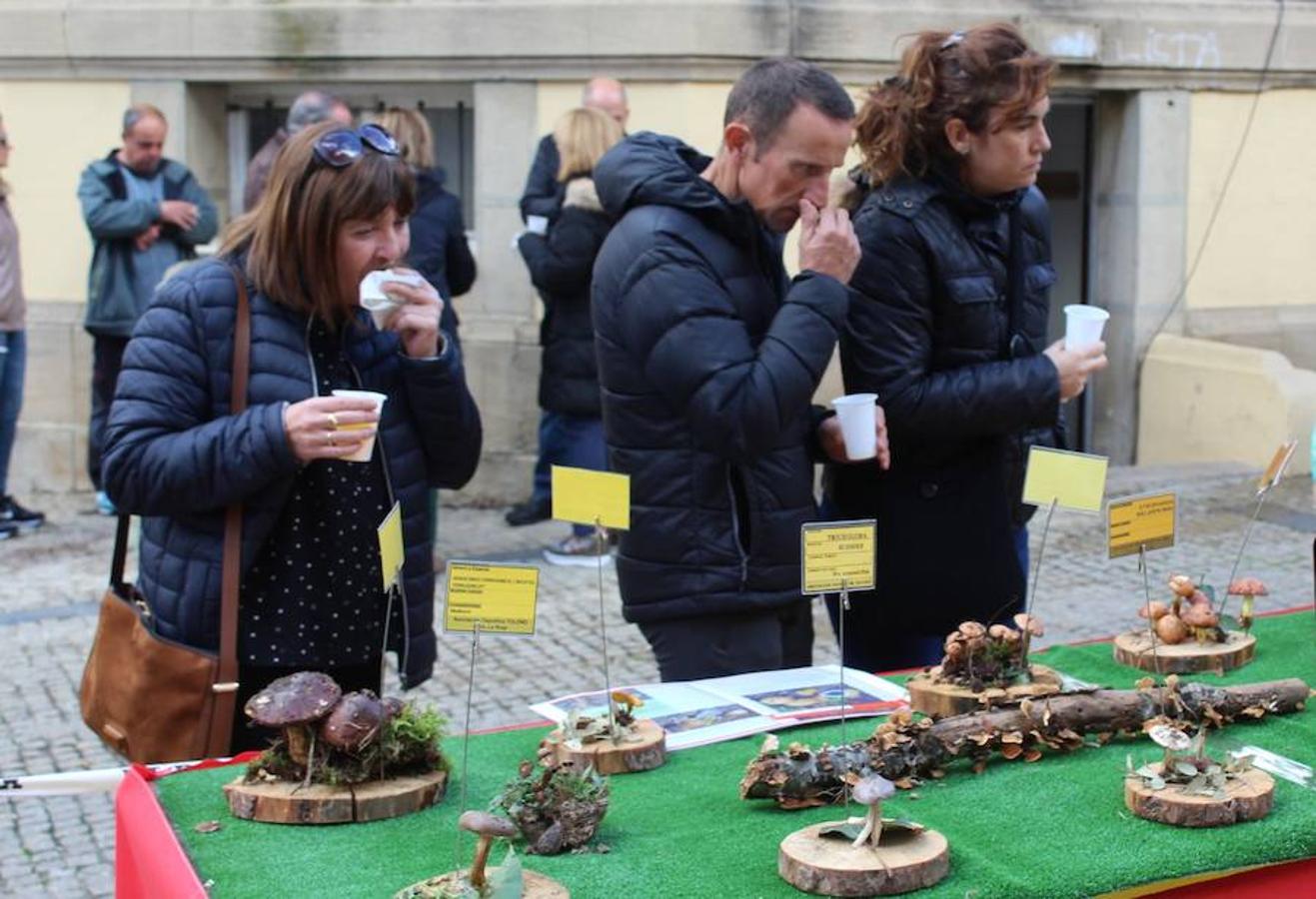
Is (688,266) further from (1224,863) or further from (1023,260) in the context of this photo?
(1224,863)

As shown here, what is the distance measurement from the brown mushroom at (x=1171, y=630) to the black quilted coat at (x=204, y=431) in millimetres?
1368

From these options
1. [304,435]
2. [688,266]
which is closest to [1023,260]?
[688,266]

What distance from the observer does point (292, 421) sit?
2.99 m

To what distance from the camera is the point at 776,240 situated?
336 centimetres

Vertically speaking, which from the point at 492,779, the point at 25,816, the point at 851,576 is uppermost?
the point at 851,576

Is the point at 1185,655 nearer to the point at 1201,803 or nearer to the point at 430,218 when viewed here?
the point at 1201,803

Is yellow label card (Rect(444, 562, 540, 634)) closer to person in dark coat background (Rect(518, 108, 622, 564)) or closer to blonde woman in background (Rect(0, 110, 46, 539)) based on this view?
person in dark coat background (Rect(518, 108, 622, 564))

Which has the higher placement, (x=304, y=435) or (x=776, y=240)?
(x=776, y=240)

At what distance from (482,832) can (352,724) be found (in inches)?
16.7

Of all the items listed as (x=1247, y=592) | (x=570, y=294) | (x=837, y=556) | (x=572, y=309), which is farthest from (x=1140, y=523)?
(x=572, y=309)

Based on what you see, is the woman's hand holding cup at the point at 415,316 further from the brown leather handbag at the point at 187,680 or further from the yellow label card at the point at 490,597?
the yellow label card at the point at 490,597

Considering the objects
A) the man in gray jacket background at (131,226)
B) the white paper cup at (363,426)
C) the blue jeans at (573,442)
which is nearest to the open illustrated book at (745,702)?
the white paper cup at (363,426)

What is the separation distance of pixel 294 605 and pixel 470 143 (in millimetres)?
6765

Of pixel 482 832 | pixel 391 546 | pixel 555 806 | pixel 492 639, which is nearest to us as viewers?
Result: pixel 482 832
